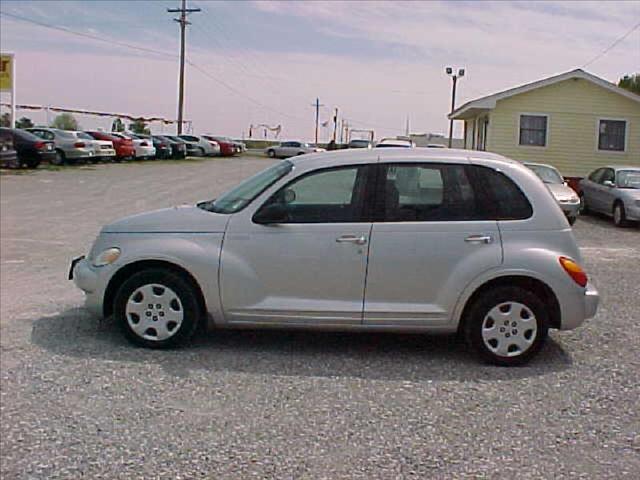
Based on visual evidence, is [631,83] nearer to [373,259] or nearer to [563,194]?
[563,194]

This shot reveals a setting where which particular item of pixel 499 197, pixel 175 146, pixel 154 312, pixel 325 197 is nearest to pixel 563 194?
pixel 499 197

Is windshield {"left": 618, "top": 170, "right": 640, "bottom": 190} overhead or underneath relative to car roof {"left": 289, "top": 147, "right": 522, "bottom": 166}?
overhead

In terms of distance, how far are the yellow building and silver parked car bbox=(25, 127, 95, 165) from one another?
17.1 meters

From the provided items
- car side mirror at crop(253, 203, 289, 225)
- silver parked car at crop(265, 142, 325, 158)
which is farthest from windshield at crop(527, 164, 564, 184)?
silver parked car at crop(265, 142, 325, 158)

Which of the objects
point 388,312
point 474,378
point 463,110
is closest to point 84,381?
point 388,312

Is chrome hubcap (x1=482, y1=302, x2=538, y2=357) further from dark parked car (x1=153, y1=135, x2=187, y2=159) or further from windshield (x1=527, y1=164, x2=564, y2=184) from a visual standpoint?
dark parked car (x1=153, y1=135, x2=187, y2=159)

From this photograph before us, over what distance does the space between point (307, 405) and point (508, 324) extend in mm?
1759

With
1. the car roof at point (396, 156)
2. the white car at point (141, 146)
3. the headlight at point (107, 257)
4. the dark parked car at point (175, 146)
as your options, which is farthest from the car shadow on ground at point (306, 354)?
the dark parked car at point (175, 146)

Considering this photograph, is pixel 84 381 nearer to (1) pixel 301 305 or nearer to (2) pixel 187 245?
(2) pixel 187 245

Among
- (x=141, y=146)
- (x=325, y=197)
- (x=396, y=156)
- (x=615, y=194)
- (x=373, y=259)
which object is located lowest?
(x=373, y=259)

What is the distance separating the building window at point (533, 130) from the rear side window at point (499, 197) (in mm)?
19729

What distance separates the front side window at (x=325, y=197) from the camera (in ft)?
19.0

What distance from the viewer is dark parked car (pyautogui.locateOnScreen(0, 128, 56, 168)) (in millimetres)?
28219

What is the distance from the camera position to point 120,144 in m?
38.0
